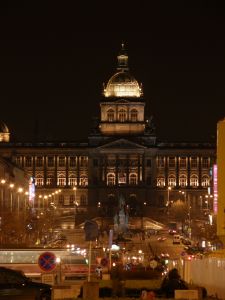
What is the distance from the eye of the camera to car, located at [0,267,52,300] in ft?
100

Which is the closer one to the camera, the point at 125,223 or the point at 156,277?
the point at 156,277

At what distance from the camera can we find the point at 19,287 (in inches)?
1211

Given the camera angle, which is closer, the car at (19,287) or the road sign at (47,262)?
the road sign at (47,262)

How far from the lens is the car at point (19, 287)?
3058 cm

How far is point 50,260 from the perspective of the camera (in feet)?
97.3

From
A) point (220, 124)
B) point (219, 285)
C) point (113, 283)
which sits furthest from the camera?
point (113, 283)

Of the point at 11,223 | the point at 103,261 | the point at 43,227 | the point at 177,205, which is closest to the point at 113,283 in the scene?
the point at 103,261

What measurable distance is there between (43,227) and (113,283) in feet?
320

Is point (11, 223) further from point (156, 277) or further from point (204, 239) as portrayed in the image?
point (156, 277)

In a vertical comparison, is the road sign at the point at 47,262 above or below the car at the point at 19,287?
above

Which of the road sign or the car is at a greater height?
the road sign

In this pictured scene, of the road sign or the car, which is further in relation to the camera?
the car

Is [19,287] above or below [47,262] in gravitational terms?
below

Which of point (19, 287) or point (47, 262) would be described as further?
point (19, 287)
